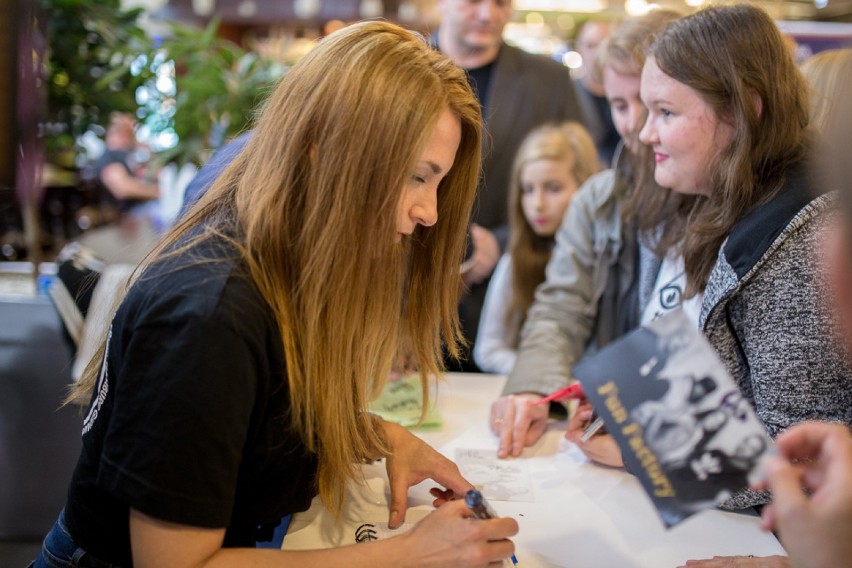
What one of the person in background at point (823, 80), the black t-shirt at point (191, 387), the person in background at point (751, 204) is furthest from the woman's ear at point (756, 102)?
the black t-shirt at point (191, 387)

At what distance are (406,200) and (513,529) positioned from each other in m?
0.46

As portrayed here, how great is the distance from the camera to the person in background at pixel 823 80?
1.41 meters

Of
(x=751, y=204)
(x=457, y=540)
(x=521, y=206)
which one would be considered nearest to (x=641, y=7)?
(x=521, y=206)

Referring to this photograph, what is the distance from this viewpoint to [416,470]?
4.06ft

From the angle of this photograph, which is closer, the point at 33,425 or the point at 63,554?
the point at 63,554

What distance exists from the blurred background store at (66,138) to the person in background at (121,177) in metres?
0.06

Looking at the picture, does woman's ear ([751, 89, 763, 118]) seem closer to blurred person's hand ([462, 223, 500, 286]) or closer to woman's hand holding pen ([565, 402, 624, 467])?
woman's hand holding pen ([565, 402, 624, 467])

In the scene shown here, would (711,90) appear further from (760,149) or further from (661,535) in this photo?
(661,535)

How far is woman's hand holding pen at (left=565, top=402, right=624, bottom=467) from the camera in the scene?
1329mm

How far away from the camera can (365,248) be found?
3.25 feet

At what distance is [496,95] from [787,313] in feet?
5.34

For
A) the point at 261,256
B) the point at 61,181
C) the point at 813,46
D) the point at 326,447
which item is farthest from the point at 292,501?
the point at 813,46

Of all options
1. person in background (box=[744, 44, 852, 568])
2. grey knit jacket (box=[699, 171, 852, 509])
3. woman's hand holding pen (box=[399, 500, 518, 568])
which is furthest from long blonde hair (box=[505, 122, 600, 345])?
person in background (box=[744, 44, 852, 568])

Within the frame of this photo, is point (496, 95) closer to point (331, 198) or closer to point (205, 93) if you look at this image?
point (205, 93)
